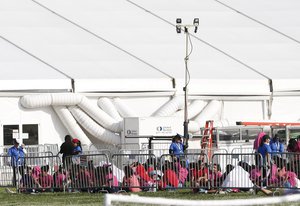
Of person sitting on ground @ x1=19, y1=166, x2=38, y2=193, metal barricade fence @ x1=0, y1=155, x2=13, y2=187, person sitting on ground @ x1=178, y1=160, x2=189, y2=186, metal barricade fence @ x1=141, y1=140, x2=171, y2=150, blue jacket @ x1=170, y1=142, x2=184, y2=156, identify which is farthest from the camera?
metal barricade fence @ x1=141, y1=140, x2=171, y2=150

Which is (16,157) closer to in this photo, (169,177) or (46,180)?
(46,180)

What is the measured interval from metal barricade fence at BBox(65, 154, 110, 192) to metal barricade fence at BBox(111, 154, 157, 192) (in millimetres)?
248

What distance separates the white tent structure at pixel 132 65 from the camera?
126 feet

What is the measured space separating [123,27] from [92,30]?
1.65m

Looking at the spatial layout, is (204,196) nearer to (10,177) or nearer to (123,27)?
(10,177)

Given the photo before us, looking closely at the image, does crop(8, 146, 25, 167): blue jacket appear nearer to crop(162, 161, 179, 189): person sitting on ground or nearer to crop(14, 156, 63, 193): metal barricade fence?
crop(14, 156, 63, 193): metal barricade fence

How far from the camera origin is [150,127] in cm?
3841

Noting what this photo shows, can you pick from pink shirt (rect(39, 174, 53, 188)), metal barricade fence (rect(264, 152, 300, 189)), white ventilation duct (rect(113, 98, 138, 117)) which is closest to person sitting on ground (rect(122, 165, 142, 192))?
pink shirt (rect(39, 174, 53, 188))

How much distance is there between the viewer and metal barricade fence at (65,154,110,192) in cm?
2298

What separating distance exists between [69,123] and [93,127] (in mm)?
971

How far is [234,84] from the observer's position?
41281mm

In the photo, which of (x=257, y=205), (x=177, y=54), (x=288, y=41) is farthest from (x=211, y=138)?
(x=257, y=205)

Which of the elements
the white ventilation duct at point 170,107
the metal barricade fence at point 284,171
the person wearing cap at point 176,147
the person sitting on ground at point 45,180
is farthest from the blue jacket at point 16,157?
the white ventilation duct at point 170,107

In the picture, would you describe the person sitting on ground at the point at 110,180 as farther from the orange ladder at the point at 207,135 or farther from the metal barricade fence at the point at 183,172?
the orange ladder at the point at 207,135
